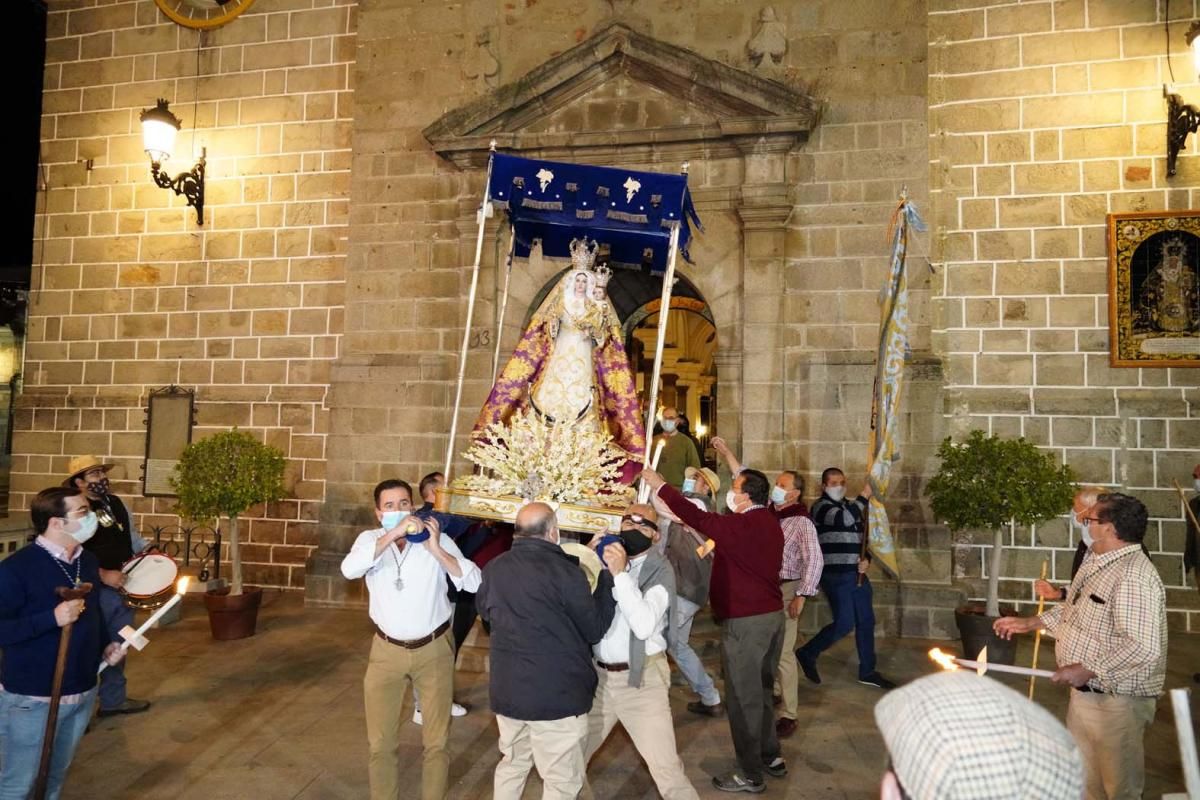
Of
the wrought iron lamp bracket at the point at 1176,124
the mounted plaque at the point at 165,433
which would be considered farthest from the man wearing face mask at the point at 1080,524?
the mounted plaque at the point at 165,433

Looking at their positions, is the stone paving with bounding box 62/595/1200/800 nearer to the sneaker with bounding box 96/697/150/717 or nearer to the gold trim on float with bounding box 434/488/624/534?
the sneaker with bounding box 96/697/150/717

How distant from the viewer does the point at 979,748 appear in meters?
1.21

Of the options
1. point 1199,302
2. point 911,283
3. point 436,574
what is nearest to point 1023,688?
point 911,283

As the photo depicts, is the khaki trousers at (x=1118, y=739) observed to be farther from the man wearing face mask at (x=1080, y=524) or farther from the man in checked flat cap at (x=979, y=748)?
the man in checked flat cap at (x=979, y=748)

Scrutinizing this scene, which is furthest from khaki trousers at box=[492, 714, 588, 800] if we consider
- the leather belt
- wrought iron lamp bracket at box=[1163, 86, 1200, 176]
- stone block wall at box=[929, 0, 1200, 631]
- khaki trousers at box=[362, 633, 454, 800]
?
wrought iron lamp bracket at box=[1163, 86, 1200, 176]

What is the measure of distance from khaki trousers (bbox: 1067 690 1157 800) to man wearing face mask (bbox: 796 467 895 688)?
260 centimetres

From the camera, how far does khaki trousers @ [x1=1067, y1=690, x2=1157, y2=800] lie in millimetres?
3080

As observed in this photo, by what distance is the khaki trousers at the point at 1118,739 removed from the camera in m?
3.08

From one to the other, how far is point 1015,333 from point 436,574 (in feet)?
21.3

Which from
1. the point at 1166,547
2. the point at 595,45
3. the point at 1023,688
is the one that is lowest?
the point at 1023,688

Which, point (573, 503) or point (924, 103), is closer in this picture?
point (573, 503)

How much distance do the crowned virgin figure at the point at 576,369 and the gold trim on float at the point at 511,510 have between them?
2.39 feet

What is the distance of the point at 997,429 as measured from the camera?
7.58 metres

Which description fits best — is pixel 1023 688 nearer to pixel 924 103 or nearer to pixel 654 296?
pixel 924 103
